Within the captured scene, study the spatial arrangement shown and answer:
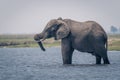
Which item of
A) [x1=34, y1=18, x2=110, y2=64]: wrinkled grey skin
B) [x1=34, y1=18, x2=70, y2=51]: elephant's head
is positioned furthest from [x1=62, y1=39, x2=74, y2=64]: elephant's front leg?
[x1=34, y1=18, x2=70, y2=51]: elephant's head

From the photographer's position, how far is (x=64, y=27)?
2261 inches

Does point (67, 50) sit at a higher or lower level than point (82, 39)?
lower

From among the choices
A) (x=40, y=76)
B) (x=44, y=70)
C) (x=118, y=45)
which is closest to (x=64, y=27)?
(x=44, y=70)

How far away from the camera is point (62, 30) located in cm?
5741

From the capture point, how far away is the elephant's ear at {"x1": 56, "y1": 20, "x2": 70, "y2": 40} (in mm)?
56875

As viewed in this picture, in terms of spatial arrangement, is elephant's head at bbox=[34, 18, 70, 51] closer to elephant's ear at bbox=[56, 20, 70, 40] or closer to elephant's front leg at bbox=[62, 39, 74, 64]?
elephant's ear at bbox=[56, 20, 70, 40]

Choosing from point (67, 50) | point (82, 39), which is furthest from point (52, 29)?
point (82, 39)

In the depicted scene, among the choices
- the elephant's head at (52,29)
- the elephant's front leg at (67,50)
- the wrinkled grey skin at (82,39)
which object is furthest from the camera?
the elephant's head at (52,29)

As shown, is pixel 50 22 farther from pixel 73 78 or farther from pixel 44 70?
pixel 73 78

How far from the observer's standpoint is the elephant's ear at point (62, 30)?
5688 cm

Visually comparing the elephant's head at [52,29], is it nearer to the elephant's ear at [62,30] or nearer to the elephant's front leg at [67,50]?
the elephant's ear at [62,30]

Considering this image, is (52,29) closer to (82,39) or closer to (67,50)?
(67,50)

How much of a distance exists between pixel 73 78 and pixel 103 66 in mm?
10845

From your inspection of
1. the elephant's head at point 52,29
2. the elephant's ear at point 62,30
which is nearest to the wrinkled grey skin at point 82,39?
the elephant's ear at point 62,30
